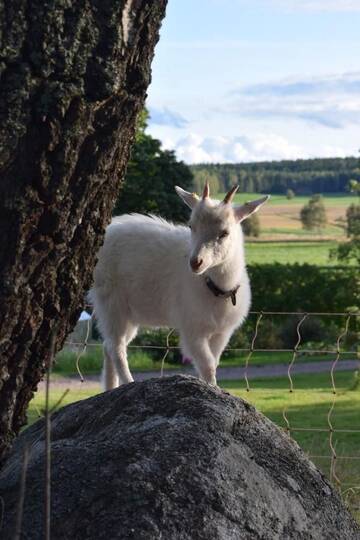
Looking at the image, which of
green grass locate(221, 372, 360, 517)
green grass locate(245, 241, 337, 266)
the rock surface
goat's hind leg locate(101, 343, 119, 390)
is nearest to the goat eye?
goat's hind leg locate(101, 343, 119, 390)

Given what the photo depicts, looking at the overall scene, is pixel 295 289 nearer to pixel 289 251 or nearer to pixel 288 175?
pixel 289 251

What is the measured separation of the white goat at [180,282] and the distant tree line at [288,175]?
8490cm

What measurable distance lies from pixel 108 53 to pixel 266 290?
34.7 m

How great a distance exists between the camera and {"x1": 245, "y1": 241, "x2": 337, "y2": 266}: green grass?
62094mm

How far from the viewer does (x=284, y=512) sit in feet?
13.0

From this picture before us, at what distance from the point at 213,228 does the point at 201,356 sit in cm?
87

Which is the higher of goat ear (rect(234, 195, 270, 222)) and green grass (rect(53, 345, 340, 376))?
goat ear (rect(234, 195, 270, 222))

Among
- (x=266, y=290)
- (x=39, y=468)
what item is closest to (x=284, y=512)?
→ (x=39, y=468)

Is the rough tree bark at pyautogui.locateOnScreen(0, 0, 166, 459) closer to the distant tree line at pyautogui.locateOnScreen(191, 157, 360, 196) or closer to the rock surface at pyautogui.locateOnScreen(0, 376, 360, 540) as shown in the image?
the rock surface at pyautogui.locateOnScreen(0, 376, 360, 540)

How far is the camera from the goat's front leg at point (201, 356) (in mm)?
7355

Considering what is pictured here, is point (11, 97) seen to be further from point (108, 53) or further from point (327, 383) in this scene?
point (327, 383)

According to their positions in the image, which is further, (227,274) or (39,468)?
(227,274)

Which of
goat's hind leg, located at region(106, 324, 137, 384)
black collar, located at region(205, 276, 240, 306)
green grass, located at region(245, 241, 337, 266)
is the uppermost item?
black collar, located at region(205, 276, 240, 306)

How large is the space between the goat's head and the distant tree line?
8533 centimetres
